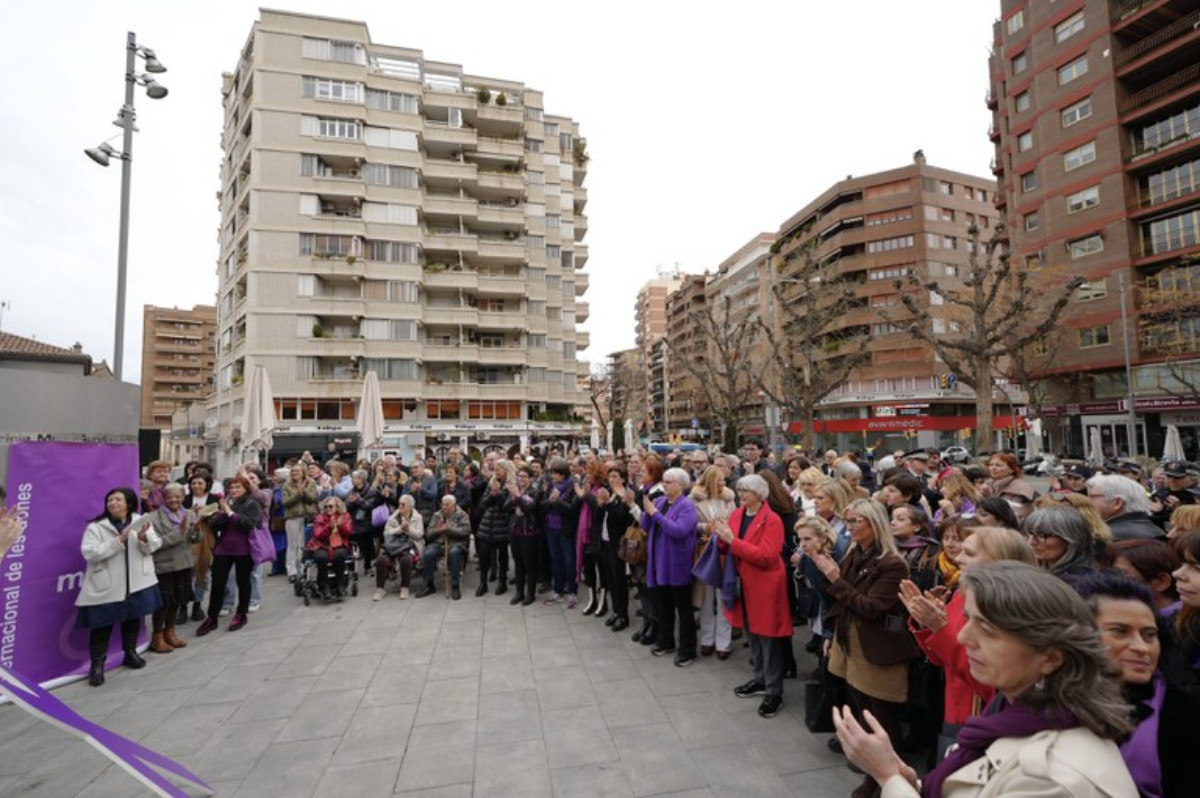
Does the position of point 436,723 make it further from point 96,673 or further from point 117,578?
point 117,578

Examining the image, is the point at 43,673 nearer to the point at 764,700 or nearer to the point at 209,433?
the point at 764,700

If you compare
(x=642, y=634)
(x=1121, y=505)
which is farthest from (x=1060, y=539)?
(x=642, y=634)

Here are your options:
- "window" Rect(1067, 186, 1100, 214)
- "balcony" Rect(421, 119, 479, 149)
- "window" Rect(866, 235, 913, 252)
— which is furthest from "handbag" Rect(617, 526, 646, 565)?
"window" Rect(866, 235, 913, 252)

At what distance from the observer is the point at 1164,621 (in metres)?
2.28

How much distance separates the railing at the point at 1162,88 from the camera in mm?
27062

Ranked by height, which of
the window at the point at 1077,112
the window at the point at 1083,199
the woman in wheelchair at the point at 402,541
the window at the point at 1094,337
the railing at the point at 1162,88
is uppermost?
the window at the point at 1077,112

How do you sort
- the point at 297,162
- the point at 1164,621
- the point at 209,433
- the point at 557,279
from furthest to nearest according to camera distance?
the point at 557,279 → the point at 209,433 → the point at 297,162 → the point at 1164,621

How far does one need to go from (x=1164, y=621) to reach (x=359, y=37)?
149 feet

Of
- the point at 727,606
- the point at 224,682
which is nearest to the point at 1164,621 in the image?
the point at 727,606

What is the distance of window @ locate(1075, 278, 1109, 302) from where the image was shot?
1181 inches

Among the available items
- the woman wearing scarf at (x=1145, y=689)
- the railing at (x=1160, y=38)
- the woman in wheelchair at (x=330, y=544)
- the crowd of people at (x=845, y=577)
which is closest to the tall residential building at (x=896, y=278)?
the railing at (x=1160, y=38)

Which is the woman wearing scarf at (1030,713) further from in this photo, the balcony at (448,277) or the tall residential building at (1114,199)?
the balcony at (448,277)

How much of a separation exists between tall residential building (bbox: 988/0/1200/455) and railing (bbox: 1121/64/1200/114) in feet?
0.18

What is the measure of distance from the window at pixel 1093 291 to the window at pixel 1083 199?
429 centimetres
